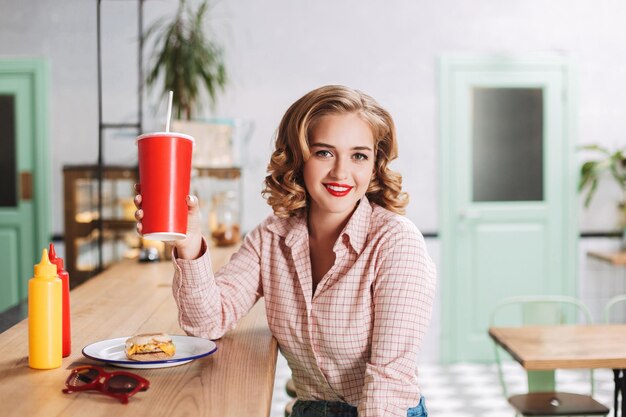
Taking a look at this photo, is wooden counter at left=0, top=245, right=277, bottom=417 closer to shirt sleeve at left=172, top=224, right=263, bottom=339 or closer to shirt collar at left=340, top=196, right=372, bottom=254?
shirt sleeve at left=172, top=224, right=263, bottom=339

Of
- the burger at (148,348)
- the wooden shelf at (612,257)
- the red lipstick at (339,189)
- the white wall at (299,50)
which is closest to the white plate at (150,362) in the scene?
the burger at (148,348)

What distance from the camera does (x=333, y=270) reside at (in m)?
1.71

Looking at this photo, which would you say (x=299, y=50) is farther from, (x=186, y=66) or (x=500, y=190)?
(x=500, y=190)

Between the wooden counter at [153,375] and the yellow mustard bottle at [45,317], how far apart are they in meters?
0.03

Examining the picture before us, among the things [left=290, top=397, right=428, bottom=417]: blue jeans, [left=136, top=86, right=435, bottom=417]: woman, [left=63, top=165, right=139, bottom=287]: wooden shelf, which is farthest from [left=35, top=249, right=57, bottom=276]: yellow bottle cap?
[left=63, top=165, right=139, bottom=287]: wooden shelf

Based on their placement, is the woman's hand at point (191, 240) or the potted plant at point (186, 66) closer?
the woman's hand at point (191, 240)

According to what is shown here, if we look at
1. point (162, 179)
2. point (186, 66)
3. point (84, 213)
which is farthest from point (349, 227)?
point (84, 213)

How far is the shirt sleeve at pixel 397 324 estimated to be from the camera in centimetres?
153

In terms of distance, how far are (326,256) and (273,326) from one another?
0.21m

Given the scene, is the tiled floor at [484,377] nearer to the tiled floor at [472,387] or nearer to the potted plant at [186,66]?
the tiled floor at [472,387]

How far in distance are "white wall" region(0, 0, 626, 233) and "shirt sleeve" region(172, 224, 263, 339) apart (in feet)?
10.8

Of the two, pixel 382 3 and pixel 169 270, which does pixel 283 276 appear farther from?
pixel 382 3

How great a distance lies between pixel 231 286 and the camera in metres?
1.82

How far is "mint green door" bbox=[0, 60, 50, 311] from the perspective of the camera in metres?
5.09
